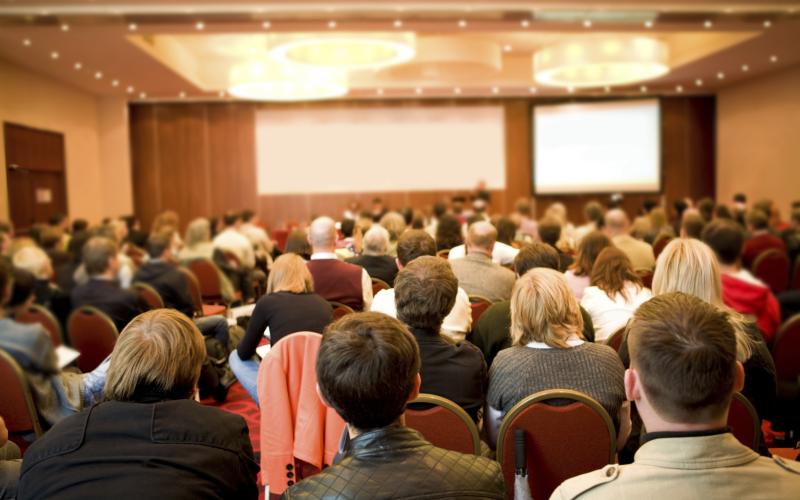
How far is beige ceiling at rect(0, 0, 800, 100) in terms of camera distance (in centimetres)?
914

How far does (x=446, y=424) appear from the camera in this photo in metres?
2.40

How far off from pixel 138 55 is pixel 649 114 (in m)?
11.7

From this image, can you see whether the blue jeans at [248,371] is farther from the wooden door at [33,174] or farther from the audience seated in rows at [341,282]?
the wooden door at [33,174]

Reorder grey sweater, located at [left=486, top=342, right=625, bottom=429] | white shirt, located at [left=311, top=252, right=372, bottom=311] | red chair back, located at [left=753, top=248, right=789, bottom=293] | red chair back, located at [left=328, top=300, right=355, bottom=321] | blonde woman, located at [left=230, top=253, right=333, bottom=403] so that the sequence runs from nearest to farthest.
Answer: grey sweater, located at [left=486, top=342, right=625, bottom=429] → blonde woman, located at [left=230, top=253, right=333, bottom=403] → red chair back, located at [left=328, top=300, right=355, bottom=321] → white shirt, located at [left=311, top=252, right=372, bottom=311] → red chair back, located at [left=753, top=248, right=789, bottom=293]

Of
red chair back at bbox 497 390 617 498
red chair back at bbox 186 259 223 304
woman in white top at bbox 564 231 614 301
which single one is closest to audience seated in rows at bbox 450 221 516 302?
woman in white top at bbox 564 231 614 301

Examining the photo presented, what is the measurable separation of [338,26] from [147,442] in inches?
346

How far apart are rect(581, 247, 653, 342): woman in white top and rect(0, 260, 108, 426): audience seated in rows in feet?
8.43

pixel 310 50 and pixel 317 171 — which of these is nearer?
pixel 310 50

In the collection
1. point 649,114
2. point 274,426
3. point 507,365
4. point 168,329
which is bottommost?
point 274,426

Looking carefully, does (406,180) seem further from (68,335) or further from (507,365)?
(507,365)

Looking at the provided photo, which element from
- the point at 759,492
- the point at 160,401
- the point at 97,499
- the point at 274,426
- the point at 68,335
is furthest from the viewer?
the point at 68,335

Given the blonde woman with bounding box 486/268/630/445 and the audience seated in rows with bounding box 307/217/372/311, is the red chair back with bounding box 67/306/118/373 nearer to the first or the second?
the audience seated in rows with bounding box 307/217/372/311

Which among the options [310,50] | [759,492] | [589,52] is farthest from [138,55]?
[759,492]

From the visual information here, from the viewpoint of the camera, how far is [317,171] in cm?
1777
